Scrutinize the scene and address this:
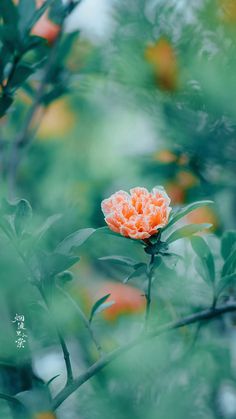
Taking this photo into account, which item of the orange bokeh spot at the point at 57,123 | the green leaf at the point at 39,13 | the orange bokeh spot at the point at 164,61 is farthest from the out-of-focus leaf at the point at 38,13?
the orange bokeh spot at the point at 57,123

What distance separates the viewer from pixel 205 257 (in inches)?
18.1

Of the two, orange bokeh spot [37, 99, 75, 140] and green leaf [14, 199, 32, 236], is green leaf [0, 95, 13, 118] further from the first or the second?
orange bokeh spot [37, 99, 75, 140]

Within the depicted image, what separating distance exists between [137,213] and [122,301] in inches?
12.4

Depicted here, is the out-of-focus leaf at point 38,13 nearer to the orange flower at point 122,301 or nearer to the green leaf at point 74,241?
the green leaf at point 74,241

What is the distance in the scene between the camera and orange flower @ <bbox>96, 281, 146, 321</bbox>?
70 centimetres

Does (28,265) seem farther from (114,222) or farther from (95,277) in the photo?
(95,277)

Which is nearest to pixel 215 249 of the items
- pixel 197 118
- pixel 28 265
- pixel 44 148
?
pixel 197 118

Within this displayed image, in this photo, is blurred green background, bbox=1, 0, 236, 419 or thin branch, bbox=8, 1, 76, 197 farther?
thin branch, bbox=8, 1, 76, 197

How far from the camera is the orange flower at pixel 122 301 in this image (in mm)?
701

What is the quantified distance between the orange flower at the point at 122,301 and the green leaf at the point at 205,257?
0.77ft

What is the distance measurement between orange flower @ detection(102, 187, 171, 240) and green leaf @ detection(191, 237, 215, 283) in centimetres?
7

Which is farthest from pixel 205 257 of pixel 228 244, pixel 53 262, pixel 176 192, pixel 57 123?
pixel 57 123

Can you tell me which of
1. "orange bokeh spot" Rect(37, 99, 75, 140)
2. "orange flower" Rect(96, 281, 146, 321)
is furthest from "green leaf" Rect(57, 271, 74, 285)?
"orange bokeh spot" Rect(37, 99, 75, 140)

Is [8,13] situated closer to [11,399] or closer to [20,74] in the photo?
[20,74]
